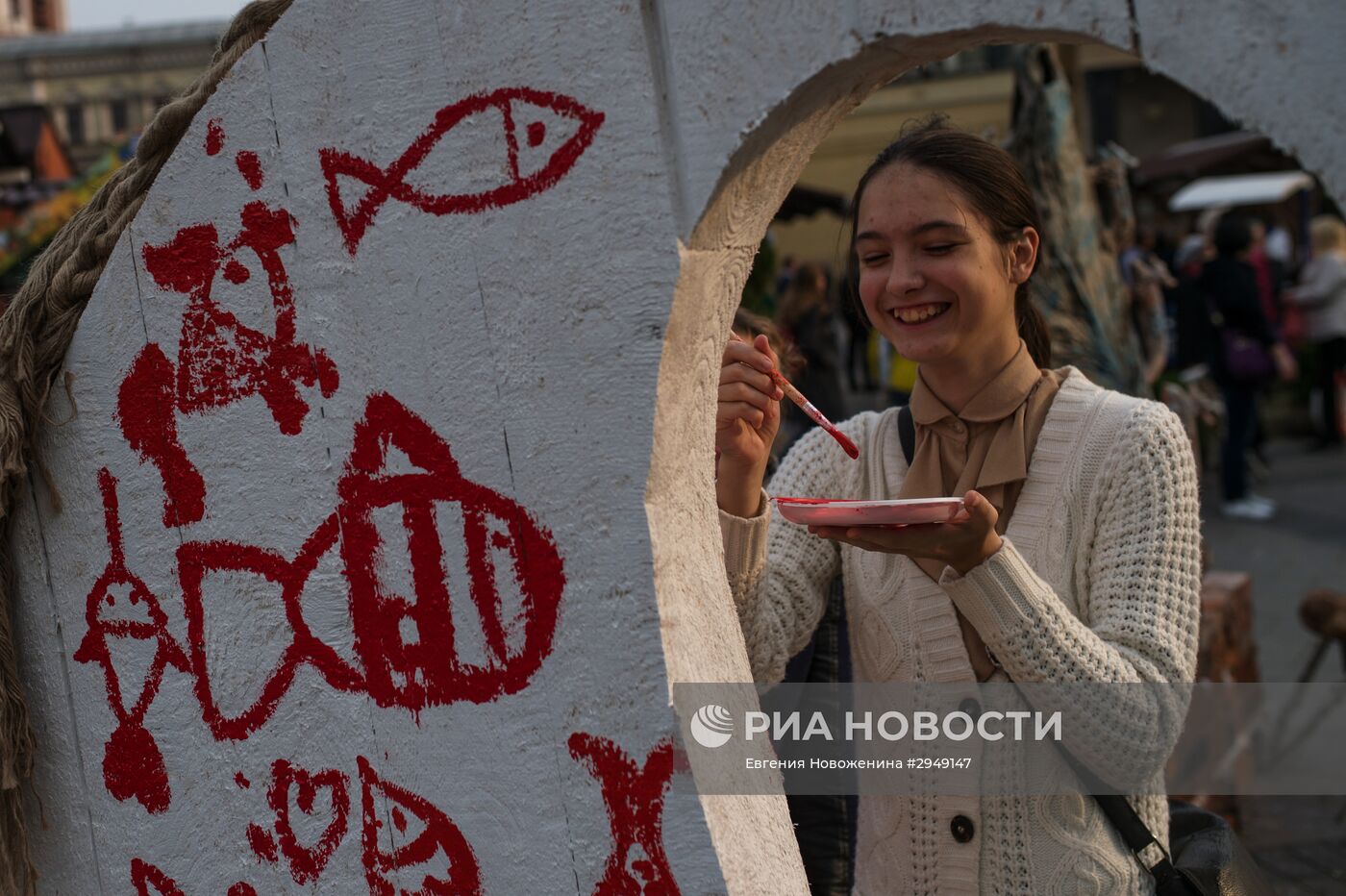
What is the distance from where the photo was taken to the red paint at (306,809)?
66.4 inches

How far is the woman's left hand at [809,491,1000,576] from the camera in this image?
1563 mm

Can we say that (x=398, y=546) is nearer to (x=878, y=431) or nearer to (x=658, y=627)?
(x=658, y=627)

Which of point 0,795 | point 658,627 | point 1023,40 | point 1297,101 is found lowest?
point 0,795

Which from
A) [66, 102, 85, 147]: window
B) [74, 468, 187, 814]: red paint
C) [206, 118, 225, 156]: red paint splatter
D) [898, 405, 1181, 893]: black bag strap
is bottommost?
[898, 405, 1181, 893]: black bag strap

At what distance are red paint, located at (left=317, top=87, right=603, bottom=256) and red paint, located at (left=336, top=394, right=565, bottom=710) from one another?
22 centimetres

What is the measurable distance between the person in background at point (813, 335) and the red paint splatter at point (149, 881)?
6836 millimetres

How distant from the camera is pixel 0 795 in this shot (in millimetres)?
1838

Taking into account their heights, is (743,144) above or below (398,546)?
above

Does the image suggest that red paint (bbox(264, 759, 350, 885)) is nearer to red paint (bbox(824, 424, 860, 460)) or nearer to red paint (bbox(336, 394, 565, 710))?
red paint (bbox(336, 394, 565, 710))

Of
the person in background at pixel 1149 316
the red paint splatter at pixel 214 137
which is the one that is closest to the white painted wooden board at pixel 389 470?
the red paint splatter at pixel 214 137

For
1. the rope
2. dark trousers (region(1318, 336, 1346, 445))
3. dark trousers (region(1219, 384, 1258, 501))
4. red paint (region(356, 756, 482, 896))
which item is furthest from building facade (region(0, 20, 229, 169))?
red paint (region(356, 756, 482, 896))

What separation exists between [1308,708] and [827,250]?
721 inches

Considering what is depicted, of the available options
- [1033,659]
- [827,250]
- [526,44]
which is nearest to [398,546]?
[526,44]

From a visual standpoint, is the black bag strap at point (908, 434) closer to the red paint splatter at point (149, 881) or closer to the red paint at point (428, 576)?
the red paint at point (428, 576)
